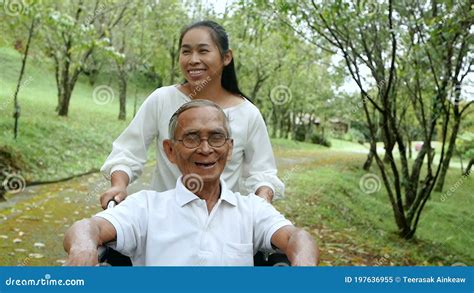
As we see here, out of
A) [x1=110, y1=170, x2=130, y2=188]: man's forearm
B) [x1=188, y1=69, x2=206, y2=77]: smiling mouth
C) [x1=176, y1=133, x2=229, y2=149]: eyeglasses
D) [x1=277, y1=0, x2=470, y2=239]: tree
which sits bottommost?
[x1=110, y1=170, x2=130, y2=188]: man's forearm

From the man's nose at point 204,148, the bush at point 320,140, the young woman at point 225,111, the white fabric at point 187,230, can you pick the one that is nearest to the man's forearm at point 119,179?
the young woman at point 225,111

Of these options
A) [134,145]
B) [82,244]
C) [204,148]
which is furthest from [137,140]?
[82,244]

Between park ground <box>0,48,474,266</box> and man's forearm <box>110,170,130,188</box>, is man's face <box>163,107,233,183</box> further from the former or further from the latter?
park ground <box>0,48,474,266</box>

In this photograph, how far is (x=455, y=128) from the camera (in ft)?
23.1

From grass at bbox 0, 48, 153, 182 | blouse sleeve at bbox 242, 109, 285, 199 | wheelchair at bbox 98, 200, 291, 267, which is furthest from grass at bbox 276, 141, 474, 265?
grass at bbox 0, 48, 153, 182

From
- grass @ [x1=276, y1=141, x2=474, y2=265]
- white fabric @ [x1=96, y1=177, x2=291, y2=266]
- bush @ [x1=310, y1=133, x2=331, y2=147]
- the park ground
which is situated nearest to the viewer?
white fabric @ [x1=96, y1=177, x2=291, y2=266]

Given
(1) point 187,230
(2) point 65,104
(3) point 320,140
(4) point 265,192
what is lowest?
(3) point 320,140

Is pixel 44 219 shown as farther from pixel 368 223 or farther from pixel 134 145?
pixel 368 223

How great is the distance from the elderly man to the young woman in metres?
0.45

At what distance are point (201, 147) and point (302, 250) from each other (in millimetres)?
593

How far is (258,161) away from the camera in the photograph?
2.83 metres

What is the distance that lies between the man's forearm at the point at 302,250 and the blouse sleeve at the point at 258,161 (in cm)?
81

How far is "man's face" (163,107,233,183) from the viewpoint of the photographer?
2.14m

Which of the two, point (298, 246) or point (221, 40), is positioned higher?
point (221, 40)
